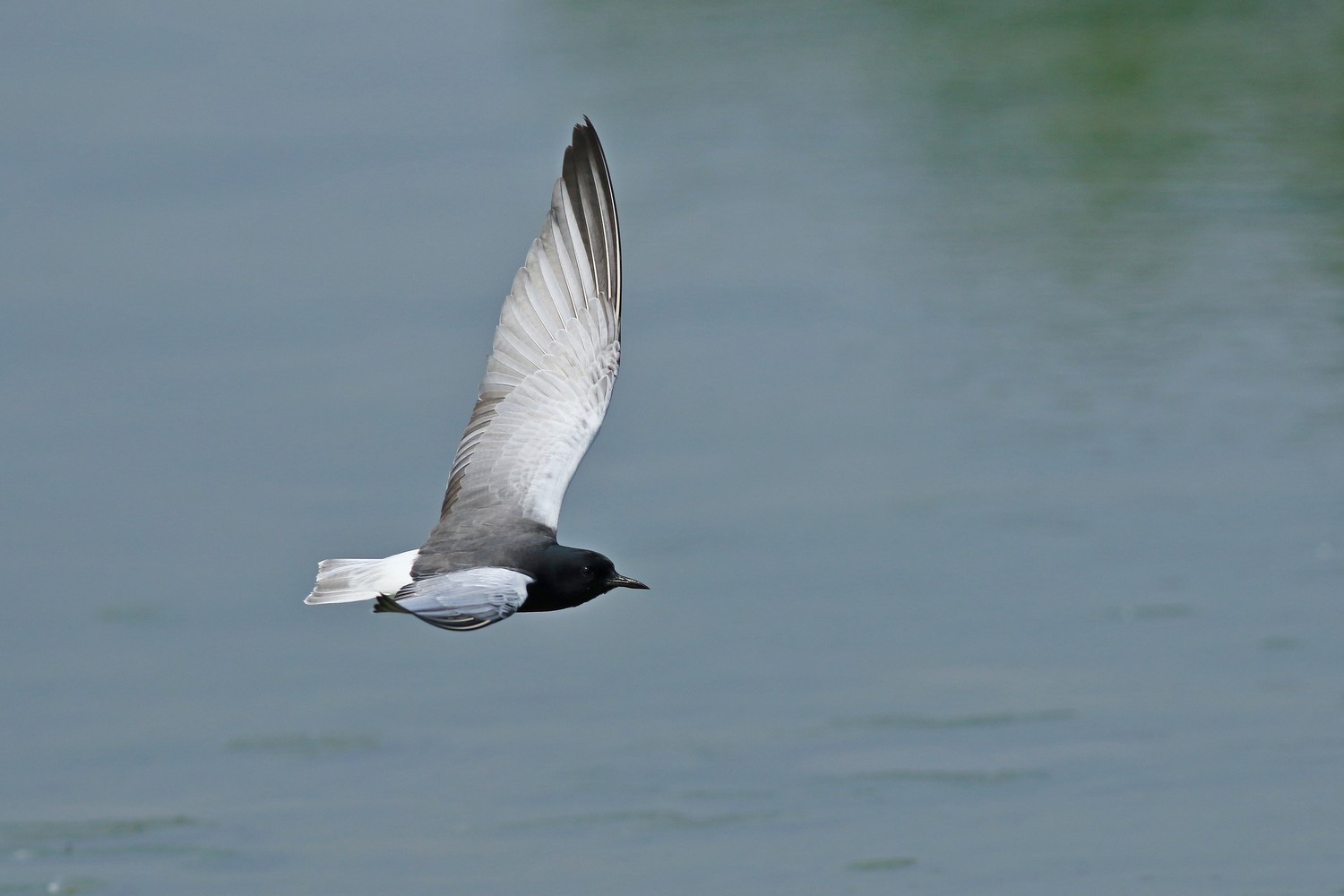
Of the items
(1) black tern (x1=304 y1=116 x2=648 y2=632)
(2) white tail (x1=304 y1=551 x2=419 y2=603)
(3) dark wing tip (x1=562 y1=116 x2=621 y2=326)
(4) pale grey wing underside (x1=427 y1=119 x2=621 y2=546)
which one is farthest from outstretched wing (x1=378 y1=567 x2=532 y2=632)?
(3) dark wing tip (x1=562 y1=116 x2=621 y2=326)

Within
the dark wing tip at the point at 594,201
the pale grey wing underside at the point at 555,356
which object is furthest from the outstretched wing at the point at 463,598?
the dark wing tip at the point at 594,201

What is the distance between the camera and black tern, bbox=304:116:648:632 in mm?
7082

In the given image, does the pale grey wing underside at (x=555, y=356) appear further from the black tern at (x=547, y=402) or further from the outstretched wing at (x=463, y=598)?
the outstretched wing at (x=463, y=598)

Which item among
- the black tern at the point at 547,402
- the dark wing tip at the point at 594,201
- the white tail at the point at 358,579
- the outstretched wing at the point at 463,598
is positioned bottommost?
the outstretched wing at the point at 463,598

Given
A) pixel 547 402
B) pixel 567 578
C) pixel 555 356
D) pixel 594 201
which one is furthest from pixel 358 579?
pixel 594 201

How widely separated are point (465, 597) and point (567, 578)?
879 millimetres

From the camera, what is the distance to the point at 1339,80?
24.4 metres

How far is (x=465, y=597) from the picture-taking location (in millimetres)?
6109

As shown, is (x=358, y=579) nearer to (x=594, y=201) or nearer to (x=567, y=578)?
(x=567, y=578)

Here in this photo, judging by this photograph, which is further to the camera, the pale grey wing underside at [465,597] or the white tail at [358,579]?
the white tail at [358,579]

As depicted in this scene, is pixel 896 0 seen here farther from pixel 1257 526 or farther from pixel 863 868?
pixel 863 868

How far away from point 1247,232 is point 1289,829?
345 inches

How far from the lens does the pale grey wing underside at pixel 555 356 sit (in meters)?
7.73

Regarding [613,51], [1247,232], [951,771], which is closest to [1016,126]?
[1247,232]
